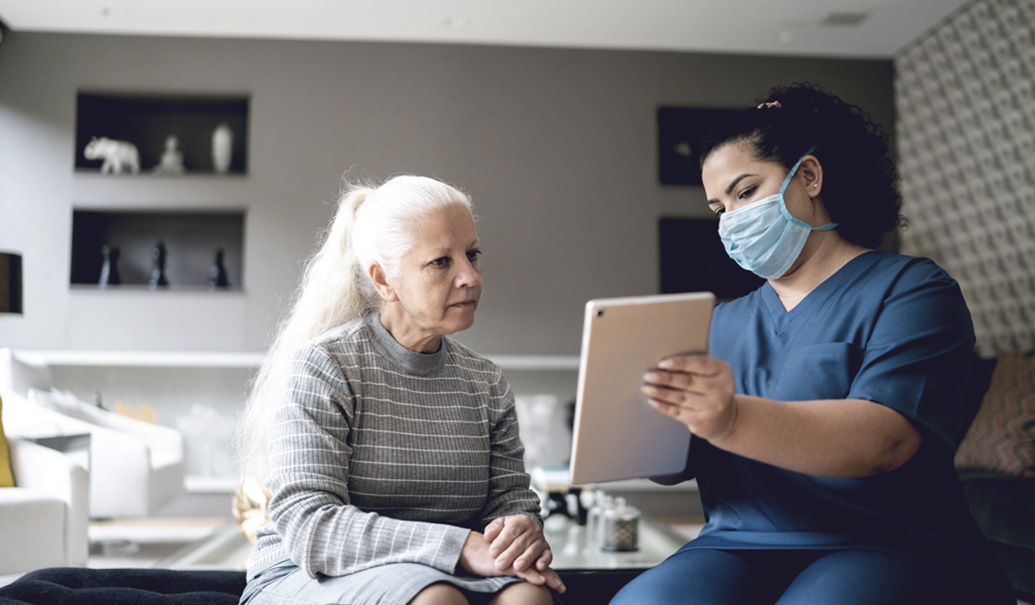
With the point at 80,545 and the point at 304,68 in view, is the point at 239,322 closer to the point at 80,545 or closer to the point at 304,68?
the point at 304,68

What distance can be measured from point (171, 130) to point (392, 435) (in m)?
4.46

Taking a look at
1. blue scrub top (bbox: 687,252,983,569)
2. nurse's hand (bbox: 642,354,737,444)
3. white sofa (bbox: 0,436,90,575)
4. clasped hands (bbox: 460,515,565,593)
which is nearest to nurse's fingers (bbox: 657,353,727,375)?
nurse's hand (bbox: 642,354,737,444)

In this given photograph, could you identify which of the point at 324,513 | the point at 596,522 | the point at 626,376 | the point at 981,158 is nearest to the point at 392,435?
the point at 324,513

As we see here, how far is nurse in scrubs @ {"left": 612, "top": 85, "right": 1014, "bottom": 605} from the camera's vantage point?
3.36ft

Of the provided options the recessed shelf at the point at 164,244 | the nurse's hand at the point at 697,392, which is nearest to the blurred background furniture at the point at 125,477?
the recessed shelf at the point at 164,244

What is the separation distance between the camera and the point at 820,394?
120 cm

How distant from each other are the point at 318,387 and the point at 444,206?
376 millimetres

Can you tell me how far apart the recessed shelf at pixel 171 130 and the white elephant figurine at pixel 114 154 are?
3.1 inches

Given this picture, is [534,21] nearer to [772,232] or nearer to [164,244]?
[164,244]

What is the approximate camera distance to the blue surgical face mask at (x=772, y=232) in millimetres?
1352

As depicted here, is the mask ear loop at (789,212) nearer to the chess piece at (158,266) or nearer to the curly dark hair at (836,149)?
the curly dark hair at (836,149)

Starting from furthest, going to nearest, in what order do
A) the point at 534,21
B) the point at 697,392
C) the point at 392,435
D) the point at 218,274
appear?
the point at 218,274 < the point at 534,21 < the point at 392,435 < the point at 697,392

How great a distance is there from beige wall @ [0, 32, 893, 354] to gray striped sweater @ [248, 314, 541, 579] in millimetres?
3296

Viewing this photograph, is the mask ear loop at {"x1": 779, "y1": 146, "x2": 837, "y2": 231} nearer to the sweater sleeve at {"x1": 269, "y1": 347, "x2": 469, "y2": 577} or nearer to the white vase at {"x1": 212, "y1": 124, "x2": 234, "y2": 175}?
the sweater sleeve at {"x1": 269, "y1": 347, "x2": 469, "y2": 577}
